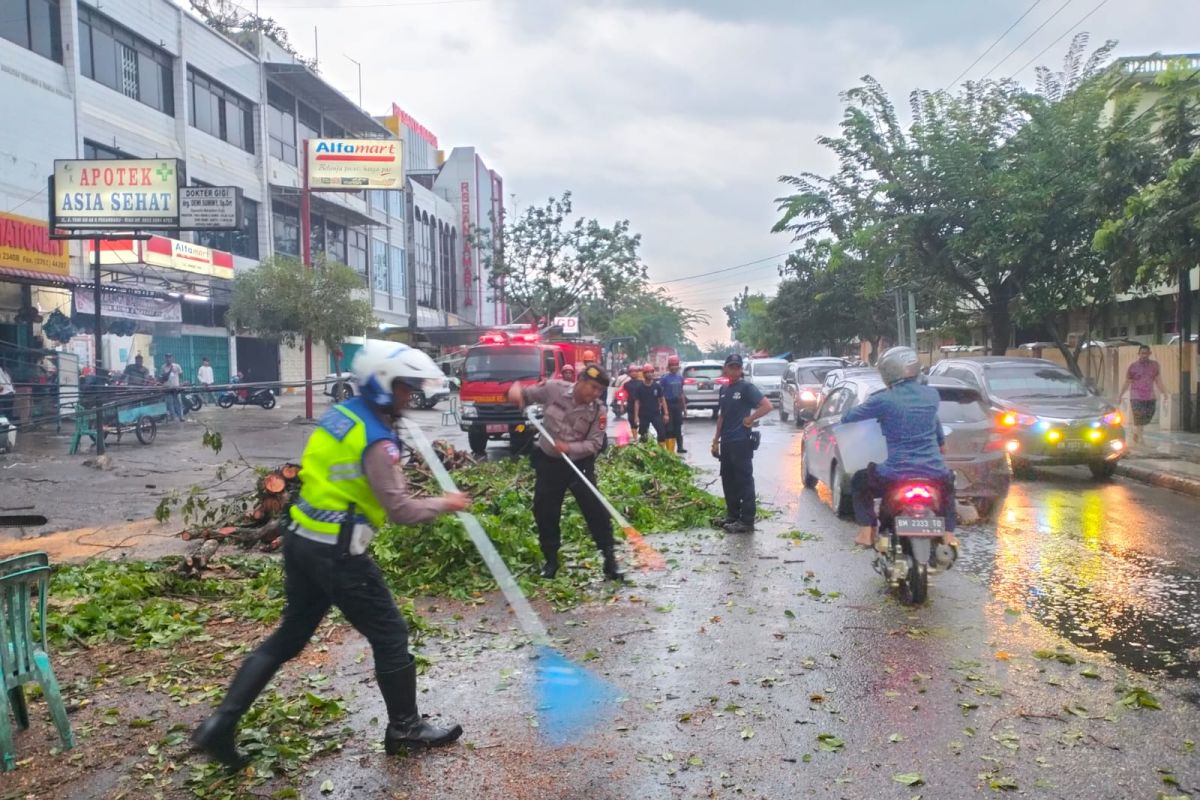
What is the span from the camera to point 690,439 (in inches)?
834

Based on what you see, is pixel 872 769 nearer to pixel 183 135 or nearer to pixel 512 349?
pixel 512 349

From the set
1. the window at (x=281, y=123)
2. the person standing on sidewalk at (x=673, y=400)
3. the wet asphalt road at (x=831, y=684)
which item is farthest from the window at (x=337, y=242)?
the wet asphalt road at (x=831, y=684)

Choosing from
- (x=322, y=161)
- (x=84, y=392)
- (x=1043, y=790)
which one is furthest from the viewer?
(x=322, y=161)

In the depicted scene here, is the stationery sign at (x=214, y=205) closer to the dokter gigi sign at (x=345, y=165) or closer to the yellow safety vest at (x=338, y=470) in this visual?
the dokter gigi sign at (x=345, y=165)

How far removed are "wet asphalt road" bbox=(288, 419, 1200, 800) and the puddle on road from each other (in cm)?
3

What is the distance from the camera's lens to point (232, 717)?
4.02 m

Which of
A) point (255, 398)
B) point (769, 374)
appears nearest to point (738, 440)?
point (769, 374)

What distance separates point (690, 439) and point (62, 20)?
62.4ft

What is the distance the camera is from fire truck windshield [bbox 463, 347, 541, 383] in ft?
60.0

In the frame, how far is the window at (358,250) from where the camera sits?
45.2 metres

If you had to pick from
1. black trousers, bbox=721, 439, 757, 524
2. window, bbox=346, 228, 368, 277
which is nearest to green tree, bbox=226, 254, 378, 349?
window, bbox=346, 228, 368, 277

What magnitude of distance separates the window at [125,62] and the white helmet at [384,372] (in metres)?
26.4

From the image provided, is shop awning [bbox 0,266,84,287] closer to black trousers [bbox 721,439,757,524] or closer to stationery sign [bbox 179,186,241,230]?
stationery sign [bbox 179,186,241,230]

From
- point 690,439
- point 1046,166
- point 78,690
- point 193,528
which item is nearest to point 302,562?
point 78,690
